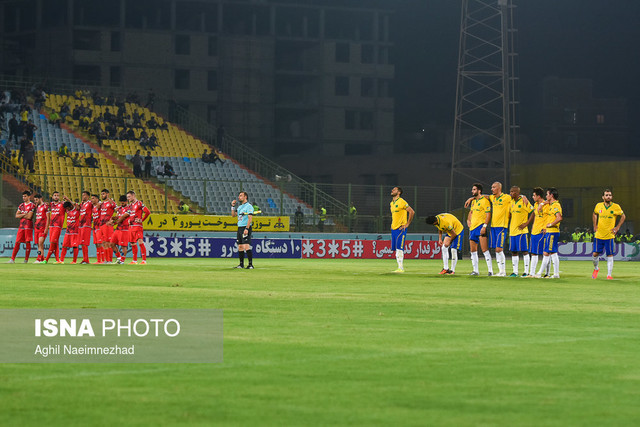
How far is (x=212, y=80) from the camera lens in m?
91.4

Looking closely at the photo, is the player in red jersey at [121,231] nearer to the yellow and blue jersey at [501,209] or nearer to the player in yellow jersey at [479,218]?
the player in yellow jersey at [479,218]

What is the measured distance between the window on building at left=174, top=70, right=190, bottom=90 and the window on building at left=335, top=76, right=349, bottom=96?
14184 millimetres

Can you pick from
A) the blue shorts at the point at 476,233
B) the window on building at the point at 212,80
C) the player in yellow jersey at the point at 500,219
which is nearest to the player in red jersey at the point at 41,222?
the blue shorts at the point at 476,233

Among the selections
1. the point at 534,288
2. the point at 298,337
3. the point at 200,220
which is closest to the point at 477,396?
the point at 298,337

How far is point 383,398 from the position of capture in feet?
23.9

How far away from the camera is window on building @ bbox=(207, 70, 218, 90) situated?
91125 millimetres

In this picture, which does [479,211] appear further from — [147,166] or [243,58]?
[243,58]

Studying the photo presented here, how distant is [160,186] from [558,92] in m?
55.2

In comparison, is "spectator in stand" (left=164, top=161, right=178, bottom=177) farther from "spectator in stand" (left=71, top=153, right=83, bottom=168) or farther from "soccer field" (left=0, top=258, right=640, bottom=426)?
"soccer field" (left=0, top=258, right=640, bottom=426)

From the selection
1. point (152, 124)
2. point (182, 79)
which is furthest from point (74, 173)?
point (182, 79)

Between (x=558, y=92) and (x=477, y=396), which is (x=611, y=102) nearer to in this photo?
(x=558, y=92)

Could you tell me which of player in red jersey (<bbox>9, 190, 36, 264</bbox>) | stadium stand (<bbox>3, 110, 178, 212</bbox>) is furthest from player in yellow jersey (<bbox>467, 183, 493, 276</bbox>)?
stadium stand (<bbox>3, 110, 178, 212</bbox>)

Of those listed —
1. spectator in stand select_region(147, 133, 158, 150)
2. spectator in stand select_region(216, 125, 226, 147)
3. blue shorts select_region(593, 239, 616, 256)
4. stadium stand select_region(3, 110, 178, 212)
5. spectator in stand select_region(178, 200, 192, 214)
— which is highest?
spectator in stand select_region(216, 125, 226, 147)

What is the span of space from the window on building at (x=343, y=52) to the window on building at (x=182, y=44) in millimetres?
14265
